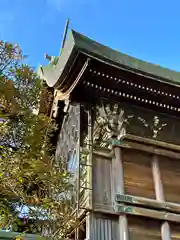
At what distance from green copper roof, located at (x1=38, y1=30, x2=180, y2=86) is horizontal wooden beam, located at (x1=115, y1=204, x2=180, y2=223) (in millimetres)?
2553

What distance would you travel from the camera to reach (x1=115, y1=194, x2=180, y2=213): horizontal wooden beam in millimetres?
6459

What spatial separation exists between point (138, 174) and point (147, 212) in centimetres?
85

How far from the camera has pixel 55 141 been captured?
33.0 ft

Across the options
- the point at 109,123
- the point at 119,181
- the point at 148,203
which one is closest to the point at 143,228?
the point at 148,203

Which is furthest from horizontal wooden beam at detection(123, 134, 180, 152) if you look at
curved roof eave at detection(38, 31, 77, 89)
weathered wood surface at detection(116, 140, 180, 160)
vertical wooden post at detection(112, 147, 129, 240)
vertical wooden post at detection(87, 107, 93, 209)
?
curved roof eave at detection(38, 31, 77, 89)

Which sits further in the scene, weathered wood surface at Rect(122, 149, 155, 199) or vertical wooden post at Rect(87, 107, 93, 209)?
A: weathered wood surface at Rect(122, 149, 155, 199)

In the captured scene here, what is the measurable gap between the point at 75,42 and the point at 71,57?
28 centimetres

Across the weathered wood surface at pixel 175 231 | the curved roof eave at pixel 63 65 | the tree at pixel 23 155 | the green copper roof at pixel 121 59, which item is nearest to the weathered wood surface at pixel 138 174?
the weathered wood surface at pixel 175 231

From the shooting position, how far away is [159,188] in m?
7.00

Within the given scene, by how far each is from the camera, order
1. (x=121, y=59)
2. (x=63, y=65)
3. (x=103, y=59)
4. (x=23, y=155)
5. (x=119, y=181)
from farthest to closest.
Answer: (x=121, y=59)
(x=63, y=65)
(x=103, y=59)
(x=119, y=181)
(x=23, y=155)

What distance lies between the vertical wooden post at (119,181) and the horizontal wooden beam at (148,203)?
160 millimetres

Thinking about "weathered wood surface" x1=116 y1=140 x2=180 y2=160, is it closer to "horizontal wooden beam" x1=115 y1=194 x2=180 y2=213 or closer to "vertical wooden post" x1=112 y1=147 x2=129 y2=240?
"vertical wooden post" x1=112 y1=147 x2=129 y2=240

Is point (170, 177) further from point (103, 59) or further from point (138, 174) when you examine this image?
point (103, 59)

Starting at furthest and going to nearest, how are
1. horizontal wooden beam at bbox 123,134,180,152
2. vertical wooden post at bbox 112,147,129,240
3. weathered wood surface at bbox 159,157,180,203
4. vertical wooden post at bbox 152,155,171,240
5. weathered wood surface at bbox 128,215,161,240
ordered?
horizontal wooden beam at bbox 123,134,180,152, weathered wood surface at bbox 159,157,180,203, vertical wooden post at bbox 152,155,171,240, weathered wood surface at bbox 128,215,161,240, vertical wooden post at bbox 112,147,129,240
